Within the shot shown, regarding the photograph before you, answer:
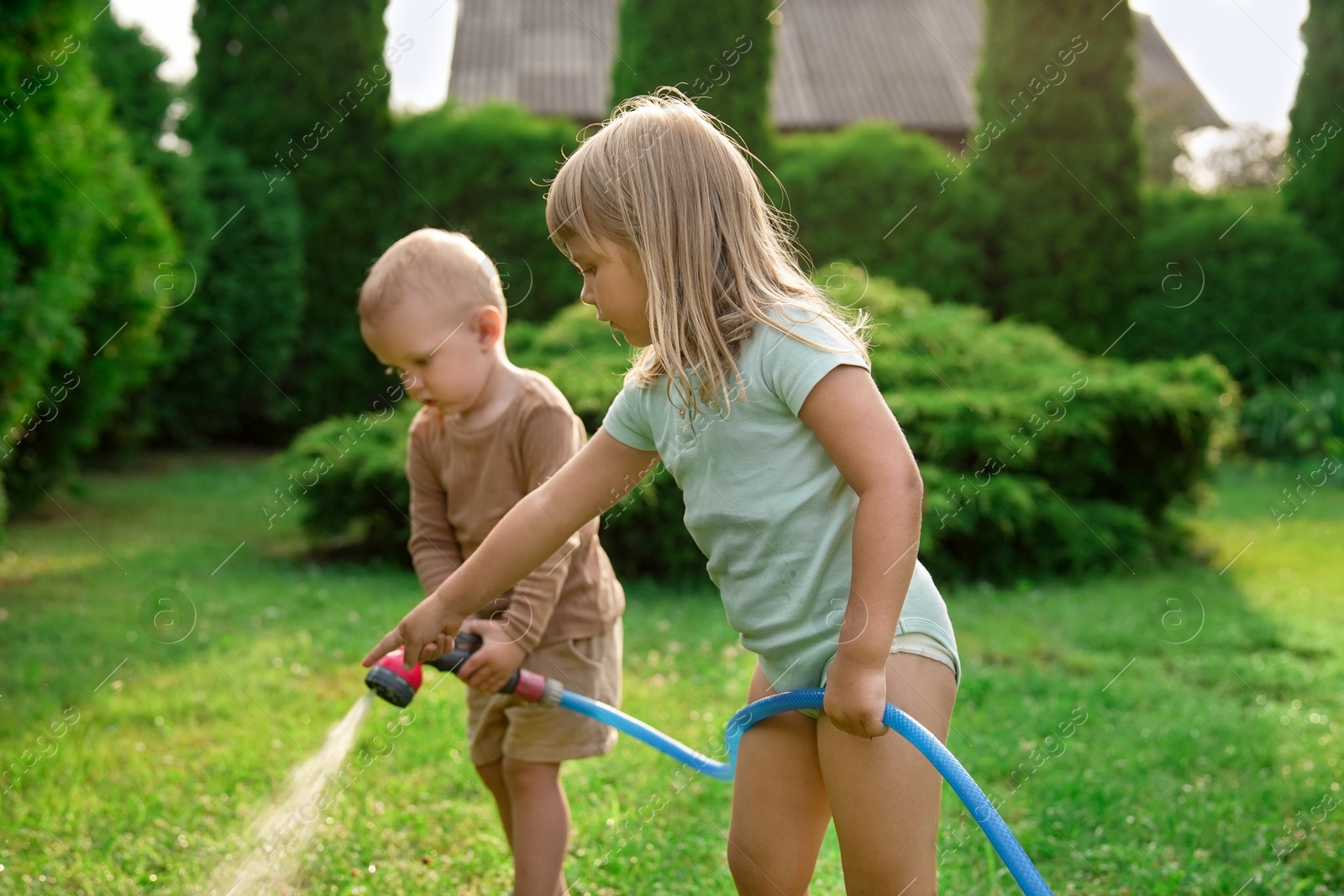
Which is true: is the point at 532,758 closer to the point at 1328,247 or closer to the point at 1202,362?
the point at 1202,362

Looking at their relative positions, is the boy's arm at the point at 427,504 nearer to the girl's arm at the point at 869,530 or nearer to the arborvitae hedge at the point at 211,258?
the girl's arm at the point at 869,530

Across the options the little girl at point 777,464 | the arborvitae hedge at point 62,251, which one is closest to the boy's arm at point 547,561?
the little girl at point 777,464

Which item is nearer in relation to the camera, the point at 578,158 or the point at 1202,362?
the point at 578,158

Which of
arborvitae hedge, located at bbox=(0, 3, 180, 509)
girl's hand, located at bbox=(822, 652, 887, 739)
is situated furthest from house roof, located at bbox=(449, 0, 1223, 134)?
girl's hand, located at bbox=(822, 652, 887, 739)

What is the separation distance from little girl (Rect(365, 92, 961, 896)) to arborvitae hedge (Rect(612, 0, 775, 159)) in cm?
826

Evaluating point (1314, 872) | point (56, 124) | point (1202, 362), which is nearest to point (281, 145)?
point (56, 124)

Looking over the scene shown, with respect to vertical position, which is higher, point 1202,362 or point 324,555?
point 324,555

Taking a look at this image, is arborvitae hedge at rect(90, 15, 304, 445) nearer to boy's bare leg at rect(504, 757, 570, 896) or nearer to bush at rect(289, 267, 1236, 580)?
bush at rect(289, 267, 1236, 580)

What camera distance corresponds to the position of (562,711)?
2424 mm

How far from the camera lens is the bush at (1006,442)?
5.82 m

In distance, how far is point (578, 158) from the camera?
175cm

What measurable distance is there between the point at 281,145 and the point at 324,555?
5.37 metres

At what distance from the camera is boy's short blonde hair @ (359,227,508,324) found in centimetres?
230

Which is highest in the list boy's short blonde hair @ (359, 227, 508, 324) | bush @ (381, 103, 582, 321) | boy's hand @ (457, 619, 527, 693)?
boy's short blonde hair @ (359, 227, 508, 324)
